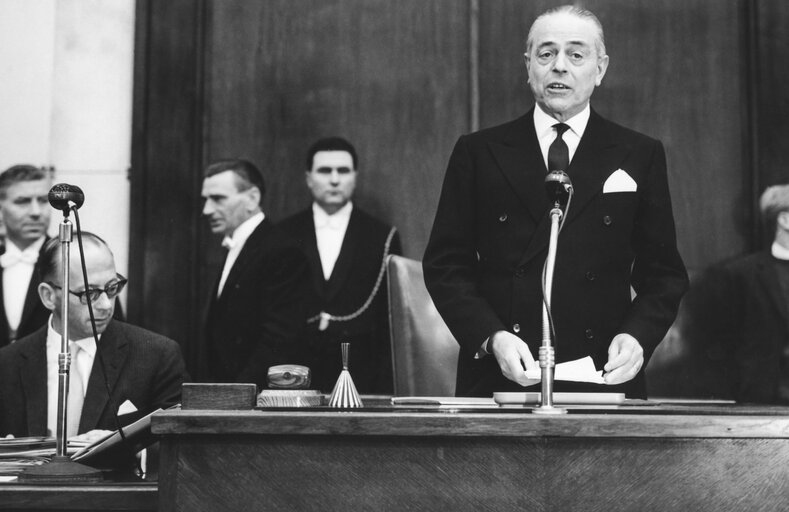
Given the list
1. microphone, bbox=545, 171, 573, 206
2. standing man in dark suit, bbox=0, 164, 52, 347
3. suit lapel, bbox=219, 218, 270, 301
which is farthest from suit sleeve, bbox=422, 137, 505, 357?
standing man in dark suit, bbox=0, 164, 52, 347

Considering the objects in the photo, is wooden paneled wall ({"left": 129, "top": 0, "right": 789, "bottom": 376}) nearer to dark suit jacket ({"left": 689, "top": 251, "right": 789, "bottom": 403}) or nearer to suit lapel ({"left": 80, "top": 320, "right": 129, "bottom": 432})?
dark suit jacket ({"left": 689, "top": 251, "right": 789, "bottom": 403})

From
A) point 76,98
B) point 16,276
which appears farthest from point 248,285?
point 76,98

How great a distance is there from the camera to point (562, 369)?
238 centimetres

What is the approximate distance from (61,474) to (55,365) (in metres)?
1.33

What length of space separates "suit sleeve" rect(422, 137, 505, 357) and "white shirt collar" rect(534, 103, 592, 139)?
0.20m

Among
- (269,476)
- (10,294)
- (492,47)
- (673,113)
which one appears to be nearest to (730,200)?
(673,113)

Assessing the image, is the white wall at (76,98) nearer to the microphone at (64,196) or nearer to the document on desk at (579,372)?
the microphone at (64,196)

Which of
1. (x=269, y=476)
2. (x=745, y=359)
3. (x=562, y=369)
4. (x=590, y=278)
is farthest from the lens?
(x=745, y=359)

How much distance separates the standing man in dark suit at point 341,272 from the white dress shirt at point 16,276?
44.5 inches

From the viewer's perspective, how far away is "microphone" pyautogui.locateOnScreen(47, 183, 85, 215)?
2.20 metres

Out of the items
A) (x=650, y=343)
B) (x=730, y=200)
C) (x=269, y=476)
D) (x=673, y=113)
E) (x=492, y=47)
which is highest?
(x=492, y=47)

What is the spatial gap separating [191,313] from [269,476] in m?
3.32

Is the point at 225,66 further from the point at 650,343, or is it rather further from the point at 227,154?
the point at 650,343

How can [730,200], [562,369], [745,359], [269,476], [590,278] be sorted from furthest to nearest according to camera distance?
[730,200]
[745,359]
[590,278]
[562,369]
[269,476]
